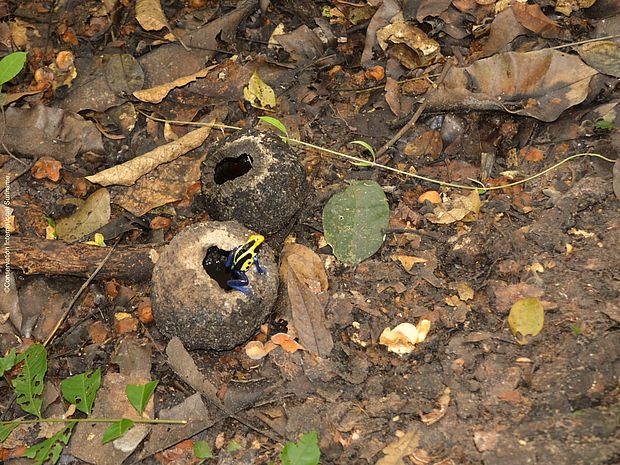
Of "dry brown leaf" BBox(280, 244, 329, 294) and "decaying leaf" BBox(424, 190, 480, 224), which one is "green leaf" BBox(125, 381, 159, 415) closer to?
"dry brown leaf" BBox(280, 244, 329, 294)

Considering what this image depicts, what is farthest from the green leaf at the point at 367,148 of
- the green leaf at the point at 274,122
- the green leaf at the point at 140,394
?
the green leaf at the point at 140,394

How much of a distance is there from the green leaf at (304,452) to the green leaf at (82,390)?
3.50 feet

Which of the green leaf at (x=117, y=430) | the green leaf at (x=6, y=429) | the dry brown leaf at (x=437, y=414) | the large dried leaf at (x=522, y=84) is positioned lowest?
the green leaf at (x=6, y=429)

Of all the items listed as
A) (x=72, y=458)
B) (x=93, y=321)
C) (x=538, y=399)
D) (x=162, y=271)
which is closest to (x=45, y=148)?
(x=93, y=321)

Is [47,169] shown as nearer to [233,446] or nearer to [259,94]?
[259,94]

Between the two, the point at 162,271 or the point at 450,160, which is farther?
the point at 450,160

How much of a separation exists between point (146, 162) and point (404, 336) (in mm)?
2004

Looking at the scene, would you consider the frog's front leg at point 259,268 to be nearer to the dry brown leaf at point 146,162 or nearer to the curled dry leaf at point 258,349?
the curled dry leaf at point 258,349

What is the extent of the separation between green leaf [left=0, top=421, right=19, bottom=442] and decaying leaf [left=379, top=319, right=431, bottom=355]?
1.92 m

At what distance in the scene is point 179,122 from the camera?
4449mm

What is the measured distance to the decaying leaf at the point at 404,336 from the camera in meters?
3.38

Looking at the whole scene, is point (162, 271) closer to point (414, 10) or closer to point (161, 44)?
point (161, 44)

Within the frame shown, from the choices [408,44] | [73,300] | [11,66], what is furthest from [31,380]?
[408,44]

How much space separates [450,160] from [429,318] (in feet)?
3.90
